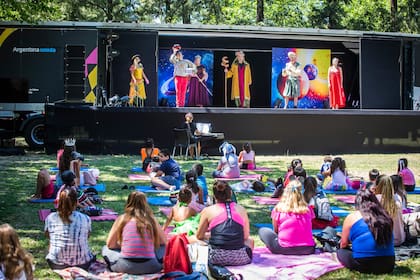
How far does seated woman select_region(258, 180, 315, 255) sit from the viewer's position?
7047 millimetres

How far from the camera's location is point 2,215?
9.23 m

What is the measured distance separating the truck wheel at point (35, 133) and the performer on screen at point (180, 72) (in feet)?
15.9

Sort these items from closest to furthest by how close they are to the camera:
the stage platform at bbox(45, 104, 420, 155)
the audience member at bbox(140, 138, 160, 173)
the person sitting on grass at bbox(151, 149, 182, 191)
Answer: the person sitting on grass at bbox(151, 149, 182, 191), the audience member at bbox(140, 138, 160, 173), the stage platform at bbox(45, 104, 420, 155)

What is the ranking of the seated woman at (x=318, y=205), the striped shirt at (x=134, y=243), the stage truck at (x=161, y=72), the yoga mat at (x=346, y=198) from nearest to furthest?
1. the striped shirt at (x=134, y=243)
2. the seated woman at (x=318, y=205)
3. the yoga mat at (x=346, y=198)
4. the stage truck at (x=161, y=72)

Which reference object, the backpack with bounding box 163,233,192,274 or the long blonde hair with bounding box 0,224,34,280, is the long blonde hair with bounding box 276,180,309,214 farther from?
the long blonde hair with bounding box 0,224,34,280

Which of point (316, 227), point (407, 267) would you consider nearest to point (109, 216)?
point (316, 227)

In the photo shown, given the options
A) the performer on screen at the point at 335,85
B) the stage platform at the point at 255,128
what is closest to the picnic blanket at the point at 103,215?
the stage platform at the point at 255,128

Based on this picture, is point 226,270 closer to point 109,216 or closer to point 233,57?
point 109,216

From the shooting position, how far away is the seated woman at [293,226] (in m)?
7.05

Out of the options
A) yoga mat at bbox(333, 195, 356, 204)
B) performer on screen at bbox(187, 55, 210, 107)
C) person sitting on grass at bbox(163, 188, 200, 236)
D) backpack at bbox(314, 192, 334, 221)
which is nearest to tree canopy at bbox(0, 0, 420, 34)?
performer on screen at bbox(187, 55, 210, 107)

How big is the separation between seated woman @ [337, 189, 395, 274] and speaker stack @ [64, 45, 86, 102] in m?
13.6

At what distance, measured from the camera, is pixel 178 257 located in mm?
6000

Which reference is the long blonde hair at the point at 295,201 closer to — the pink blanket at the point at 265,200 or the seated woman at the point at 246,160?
the pink blanket at the point at 265,200

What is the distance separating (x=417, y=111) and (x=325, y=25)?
1438cm
